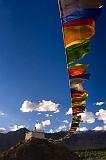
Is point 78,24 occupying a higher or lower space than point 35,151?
higher

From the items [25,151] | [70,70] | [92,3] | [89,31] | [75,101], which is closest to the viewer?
[92,3]

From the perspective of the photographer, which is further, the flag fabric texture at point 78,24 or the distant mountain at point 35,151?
the distant mountain at point 35,151

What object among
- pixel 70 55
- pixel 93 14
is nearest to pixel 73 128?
pixel 70 55

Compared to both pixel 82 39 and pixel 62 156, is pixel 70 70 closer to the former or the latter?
pixel 82 39

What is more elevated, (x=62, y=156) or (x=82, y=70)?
(x=82, y=70)

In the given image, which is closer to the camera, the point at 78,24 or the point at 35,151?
the point at 78,24

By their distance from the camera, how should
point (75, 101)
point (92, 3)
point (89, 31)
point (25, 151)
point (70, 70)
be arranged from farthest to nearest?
point (25, 151)
point (75, 101)
point (70, 70)
point (89, 31)
point (92, 3)

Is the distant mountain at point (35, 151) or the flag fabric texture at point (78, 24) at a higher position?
the flag fabric texture at point (78, 24)

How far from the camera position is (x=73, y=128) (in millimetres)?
41719

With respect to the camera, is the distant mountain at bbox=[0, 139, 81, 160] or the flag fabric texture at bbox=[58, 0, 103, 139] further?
the distant mountain at bbox=[0, 139, 81, 160]

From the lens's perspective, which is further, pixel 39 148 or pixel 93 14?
pixel 39 148

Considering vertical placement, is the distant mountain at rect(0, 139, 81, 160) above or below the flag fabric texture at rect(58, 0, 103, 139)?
below

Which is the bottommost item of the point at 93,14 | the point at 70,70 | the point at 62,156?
the point at 62,156

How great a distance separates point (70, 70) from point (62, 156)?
49.4 metres
